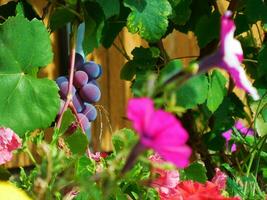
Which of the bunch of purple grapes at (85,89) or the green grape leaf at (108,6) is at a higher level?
the green grape leaf at (108,6)

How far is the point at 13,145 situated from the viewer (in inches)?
21.1

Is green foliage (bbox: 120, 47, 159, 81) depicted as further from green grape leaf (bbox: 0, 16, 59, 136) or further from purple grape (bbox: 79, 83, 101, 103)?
green grape leaf (bbox: 0, 16, 59, 136)

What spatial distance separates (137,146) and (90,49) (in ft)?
1.93

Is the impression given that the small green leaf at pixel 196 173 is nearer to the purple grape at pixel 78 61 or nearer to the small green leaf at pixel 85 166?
the small green leaf at pixel 85 166

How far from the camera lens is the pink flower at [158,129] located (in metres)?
0.24

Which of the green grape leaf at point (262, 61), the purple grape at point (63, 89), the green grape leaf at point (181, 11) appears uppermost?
the green grape leaf at point (181, 11)

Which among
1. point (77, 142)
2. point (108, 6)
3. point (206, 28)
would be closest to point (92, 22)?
point (108, 6)

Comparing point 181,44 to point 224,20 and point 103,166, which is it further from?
point 224,20

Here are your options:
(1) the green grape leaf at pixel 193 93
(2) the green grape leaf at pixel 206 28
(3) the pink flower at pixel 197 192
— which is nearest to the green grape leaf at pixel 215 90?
(1) the green grape leaf at pixel 193 93

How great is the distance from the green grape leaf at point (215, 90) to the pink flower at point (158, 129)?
742 millimetres

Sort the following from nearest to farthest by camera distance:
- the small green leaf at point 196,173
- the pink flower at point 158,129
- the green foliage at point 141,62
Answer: the pink flower at point 158,129
the small green leaf at point 196,173
the green foliage at point 141,62

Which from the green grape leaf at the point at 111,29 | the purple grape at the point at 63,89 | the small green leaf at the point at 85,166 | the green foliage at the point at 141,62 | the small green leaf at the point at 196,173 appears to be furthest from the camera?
the green foliage at the point at 141,62

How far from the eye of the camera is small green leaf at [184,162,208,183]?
2.40ft

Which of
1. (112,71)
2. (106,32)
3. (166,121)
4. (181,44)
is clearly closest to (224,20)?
(166,121)
